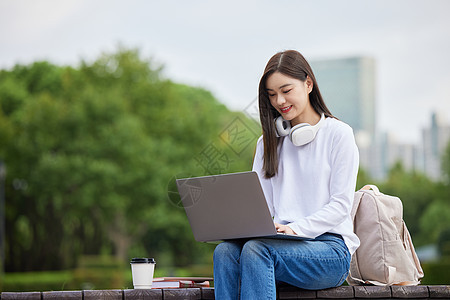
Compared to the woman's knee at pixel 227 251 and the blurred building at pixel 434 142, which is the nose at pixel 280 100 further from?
the blurred building at pixel 434 142

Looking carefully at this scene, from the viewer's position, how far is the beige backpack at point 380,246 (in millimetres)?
2979

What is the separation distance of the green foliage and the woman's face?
60.7 feet

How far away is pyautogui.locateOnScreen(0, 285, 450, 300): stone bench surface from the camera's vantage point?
257cm

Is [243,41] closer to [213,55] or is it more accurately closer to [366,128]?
[213,55]

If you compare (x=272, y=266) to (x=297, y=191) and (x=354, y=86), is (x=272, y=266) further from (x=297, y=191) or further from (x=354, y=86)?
(x=354, y=86)

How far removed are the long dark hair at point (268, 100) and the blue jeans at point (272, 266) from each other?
46 cm

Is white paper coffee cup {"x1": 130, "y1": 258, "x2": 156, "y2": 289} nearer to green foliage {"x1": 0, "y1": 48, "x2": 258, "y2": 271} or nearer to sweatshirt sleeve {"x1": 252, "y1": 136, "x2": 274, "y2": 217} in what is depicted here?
sweatshirt sleeve {"x1": 252, "y1": 136, "x2": 274, "y2": 217}

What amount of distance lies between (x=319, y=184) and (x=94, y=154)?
2046 cm

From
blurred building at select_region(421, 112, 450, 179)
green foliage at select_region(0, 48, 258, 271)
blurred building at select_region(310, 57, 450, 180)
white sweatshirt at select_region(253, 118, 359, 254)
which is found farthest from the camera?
blurred building at select_region(421, 112, 450, 179)

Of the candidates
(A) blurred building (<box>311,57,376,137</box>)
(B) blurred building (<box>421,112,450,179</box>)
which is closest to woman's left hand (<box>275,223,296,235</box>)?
(A) blurred building (<box>311,57,376,137</box>)

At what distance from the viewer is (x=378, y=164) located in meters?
49.8

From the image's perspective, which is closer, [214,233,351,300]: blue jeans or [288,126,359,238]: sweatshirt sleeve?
[214,233,351,300]: blue jeans

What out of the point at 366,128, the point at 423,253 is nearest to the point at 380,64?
the point at 366,128

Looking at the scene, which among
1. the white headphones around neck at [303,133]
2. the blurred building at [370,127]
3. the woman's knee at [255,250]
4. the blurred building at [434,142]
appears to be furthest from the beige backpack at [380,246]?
the blurred building at [434,142]
